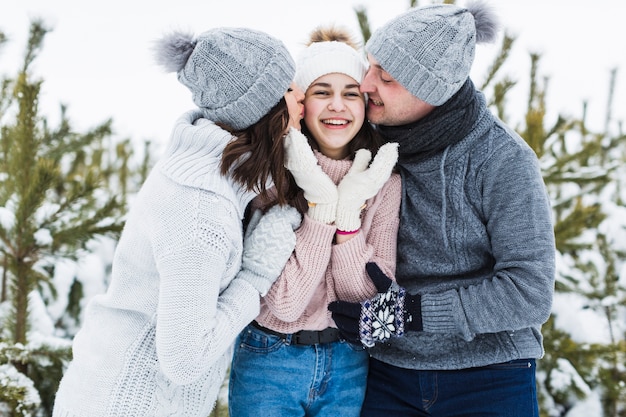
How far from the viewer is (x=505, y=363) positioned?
6.44ft

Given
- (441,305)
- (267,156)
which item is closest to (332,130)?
(267,156)

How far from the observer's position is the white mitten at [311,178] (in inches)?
76.1

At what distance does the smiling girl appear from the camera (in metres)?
1.94

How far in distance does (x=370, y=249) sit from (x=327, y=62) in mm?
730

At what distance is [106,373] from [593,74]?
17.3 ft

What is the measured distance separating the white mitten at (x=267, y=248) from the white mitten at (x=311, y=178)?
0.35ft

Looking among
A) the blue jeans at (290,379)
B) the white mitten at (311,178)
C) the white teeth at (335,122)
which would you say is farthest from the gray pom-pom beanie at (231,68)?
the blue jeans at (290,379)

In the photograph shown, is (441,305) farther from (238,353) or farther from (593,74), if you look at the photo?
(593,74)

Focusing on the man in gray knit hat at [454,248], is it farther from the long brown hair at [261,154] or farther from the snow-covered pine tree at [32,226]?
the snow-covered pine tree at [32,226]

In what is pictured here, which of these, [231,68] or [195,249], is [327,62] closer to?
[231,68]

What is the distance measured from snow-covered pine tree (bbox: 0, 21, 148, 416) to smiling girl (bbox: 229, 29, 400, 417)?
82 cm

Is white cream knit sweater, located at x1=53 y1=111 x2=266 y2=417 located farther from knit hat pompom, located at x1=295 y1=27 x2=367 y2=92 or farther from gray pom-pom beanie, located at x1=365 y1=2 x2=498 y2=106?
gray pom-pom beanie, located at x1=365 y1=2 x2=498 y2=106

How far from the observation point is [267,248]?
1.86m

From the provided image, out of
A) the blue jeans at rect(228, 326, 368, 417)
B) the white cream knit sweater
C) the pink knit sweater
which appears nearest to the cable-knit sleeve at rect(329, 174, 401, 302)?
the pink knit sweater
